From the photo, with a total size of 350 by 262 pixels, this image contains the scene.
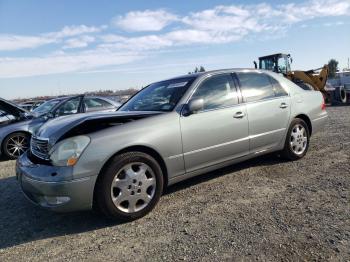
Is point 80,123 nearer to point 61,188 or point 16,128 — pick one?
point 61,188

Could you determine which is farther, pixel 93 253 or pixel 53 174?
pixel 53 174

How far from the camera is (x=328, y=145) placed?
6848 millimetres

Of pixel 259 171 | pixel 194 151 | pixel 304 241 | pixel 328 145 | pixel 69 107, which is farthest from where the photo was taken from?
pixel 69 107

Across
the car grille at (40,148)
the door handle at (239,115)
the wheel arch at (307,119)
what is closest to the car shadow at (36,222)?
the car grille at (40,148)

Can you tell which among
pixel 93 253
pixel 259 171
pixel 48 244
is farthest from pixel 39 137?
pixel 259 171

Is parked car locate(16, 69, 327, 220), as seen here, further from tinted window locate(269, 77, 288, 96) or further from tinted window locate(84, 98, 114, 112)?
tinted window locate(84, 98, 114, 112)

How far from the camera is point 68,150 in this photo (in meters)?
3.69

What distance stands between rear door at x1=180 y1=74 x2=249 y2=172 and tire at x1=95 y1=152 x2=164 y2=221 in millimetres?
552

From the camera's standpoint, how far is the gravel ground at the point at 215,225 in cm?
315

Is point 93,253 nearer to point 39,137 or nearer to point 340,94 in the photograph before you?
point 39,137

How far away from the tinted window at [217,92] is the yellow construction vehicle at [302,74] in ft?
44.2

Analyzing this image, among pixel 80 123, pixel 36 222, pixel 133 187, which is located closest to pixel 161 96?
pixel 80 123

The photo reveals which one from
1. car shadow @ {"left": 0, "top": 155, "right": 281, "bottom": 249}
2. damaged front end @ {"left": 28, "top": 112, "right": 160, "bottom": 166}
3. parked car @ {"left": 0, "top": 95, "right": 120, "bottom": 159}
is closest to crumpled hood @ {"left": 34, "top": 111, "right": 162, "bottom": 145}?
damaged front end @ {"left": 28, "top": 112, "right": 160, "bottom": 166}

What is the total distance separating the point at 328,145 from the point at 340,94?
12942 mm
